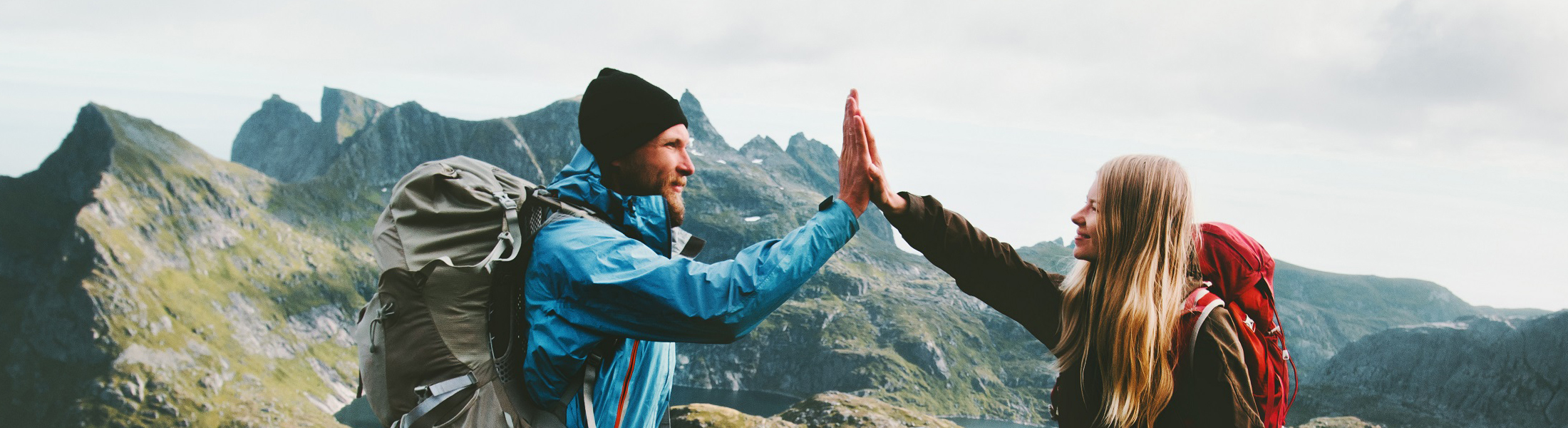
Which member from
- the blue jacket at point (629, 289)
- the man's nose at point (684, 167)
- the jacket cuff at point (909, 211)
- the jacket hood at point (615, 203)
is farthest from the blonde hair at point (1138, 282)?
the jacket hood at point (615, 203)

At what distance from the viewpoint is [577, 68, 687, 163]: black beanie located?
5.07 meters

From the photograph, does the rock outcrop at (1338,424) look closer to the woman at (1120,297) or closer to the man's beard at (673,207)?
the woman at (1120,297)

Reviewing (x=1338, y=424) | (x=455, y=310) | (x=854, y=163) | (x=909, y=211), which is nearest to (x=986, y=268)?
(x=909, y=211)

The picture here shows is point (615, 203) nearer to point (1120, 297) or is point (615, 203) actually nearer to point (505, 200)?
point (505, 200)

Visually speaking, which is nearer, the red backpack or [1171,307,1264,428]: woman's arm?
[1171,307,1264,428]: woman's arm

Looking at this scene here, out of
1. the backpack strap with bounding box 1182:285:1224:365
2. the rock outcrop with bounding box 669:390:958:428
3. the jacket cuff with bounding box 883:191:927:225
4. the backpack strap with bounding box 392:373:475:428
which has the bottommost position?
the rock outcrop with bounding box 669:390:958:428

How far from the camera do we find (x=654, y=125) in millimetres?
5109

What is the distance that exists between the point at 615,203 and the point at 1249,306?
11.8 feet

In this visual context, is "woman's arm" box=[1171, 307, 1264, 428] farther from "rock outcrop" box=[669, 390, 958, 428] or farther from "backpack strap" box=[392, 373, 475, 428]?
"rock outcrop" box=[669, 390, 958, 428]

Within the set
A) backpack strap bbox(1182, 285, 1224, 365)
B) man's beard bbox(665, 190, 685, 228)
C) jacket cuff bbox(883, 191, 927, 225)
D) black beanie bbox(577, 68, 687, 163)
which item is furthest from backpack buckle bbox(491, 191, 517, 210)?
backpack strap bbox(1182, 285, 1224, 365)

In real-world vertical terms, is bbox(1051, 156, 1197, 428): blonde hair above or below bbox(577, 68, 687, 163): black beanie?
below

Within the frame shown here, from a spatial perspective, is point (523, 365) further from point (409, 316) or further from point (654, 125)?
point (654, 125)

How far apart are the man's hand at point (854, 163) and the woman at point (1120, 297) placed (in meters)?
0.01

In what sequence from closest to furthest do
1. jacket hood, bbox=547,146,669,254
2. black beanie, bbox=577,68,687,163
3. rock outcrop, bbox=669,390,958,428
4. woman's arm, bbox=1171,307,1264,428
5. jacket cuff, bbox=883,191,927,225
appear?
woman's arm, bbox=1171,307,1264,428
jacket hood, bbox=547,146,669,254
black beanie, bbox=577,68,687,163
jacket cuff, bbox=883,191,927,225
rock outcrop, bbox=669,390,958,428
